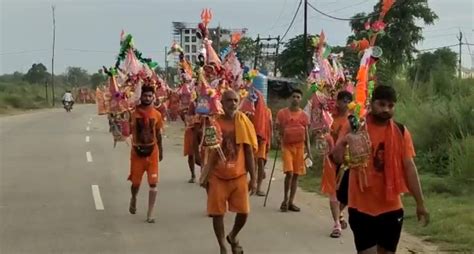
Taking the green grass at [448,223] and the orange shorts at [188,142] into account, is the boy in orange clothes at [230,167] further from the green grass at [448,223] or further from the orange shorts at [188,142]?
the orange shorts at [188,142]

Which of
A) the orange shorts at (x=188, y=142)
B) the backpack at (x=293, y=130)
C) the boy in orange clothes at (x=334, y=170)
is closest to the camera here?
the boy in orange clothes at (x=334, y=170)

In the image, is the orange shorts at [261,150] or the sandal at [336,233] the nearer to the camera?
the sandal at [336,233]

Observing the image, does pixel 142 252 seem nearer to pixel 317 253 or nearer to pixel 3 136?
pixel 317 253

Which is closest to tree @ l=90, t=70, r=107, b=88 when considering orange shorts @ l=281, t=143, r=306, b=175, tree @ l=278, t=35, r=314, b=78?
orange shorts @ l=281, t=143, r=306, b=175

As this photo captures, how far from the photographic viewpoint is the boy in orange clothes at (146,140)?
32.3 ft

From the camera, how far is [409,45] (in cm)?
3338

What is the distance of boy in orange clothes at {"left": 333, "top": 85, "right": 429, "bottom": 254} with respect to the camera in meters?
5.81

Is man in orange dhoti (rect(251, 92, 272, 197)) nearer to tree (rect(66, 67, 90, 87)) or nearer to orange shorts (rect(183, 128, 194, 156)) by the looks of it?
orange shorts (rect(183, 128, 194, 156))

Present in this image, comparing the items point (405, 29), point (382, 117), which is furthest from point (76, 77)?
point (382, 117)

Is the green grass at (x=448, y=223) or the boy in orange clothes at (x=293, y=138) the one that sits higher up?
the boy in orange clothes at (x=293, y=138)

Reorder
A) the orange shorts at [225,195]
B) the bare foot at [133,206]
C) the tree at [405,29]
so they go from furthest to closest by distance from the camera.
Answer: the tree at [405,29]
the bare foot at [133,206]
the orange shorts at [225,195]

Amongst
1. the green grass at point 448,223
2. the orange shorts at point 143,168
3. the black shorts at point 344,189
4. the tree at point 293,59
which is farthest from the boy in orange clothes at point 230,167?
the tree at point 293,59

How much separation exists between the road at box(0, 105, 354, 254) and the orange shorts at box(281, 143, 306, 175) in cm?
63

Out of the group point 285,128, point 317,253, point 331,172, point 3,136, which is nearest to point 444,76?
point 285,128
